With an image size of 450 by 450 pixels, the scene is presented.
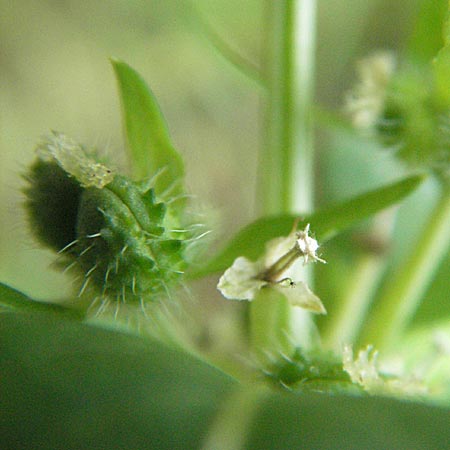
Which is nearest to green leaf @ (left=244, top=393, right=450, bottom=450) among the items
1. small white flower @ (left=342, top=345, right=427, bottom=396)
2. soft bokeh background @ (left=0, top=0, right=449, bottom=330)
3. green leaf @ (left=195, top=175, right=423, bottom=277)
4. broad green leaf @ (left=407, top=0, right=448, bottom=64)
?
small white flower @ (left=342, top=345, right=427, bottom=396)

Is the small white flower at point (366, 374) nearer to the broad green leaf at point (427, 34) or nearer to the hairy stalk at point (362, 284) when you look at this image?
the hairy stalk at point (362, 284)

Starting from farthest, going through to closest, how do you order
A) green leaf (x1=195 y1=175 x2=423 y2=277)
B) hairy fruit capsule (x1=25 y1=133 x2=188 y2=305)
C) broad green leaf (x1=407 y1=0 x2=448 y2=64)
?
1. broad green leaf (x1=407 y1=0 x2=448 y2=64)
2. green leaf (x1=195 y1=175 x2=423 y2=277)
3. hairy fruit capsule (x1=25 y1=133 x2=188 y2=305)

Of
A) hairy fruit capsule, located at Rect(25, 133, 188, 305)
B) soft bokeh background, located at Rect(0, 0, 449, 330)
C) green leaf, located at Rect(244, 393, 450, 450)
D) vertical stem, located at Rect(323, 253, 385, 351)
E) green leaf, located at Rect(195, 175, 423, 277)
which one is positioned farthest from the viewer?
soft bokeh background, located at Rect(0, 0, 449, 330)

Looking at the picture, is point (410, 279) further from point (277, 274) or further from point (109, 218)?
point (109, 218)

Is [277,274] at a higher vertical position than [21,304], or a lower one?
higher

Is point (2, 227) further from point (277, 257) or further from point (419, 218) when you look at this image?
point (277, 257)

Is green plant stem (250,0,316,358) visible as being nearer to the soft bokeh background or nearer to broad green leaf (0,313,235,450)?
broad green leaf (0,313,235,450)

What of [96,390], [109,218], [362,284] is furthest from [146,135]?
[362,284]
